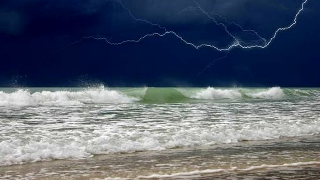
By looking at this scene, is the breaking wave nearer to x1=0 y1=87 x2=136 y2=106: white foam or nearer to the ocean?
x1=0 y1=87 x2=136 y2=106: white foam

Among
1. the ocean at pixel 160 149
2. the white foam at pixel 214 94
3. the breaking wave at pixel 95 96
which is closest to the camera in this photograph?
the ocean at pixel 160 149

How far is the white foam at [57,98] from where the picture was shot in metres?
27.2

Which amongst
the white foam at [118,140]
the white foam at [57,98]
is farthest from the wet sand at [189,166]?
the white foam at [57,98]

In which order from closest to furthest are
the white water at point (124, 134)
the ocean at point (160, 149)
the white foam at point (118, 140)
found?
the ocean at point (160, 149)
the white foam at point (118, 140)
the white water at point (124, 134)

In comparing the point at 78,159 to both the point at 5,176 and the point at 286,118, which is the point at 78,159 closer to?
the point at 5,176

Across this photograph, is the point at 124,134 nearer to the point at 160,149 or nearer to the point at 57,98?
the point at 160,149

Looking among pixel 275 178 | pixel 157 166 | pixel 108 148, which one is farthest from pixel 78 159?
pixel 275 178

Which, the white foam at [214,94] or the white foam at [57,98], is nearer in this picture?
the white foam at [57,98]

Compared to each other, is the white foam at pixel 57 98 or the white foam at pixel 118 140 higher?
the white foam at pixel 57 98

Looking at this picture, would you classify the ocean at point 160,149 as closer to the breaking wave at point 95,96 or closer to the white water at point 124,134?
the white water at point 124,134

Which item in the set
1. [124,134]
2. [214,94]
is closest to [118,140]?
[124,134]

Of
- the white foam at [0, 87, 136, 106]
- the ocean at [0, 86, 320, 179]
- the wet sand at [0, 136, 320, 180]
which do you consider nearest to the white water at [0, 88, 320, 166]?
the ocean at [0, 86, 320, 179]

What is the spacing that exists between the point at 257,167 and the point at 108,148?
3629 mm

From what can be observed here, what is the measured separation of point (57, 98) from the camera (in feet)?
99.6
